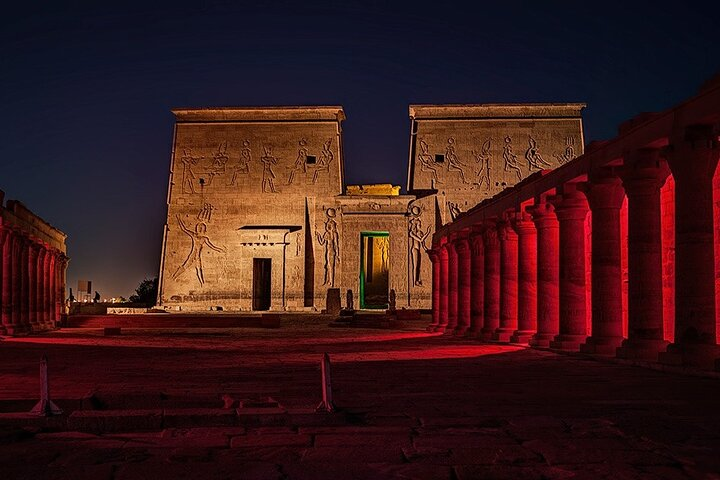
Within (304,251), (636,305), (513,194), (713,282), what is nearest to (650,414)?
(713,282)

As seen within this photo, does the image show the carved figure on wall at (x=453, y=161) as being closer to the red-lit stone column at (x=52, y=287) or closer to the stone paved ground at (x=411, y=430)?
the red-lit stone column at (x=52, y=287)

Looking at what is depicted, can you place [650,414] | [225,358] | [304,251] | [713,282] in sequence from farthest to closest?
[304,251]
[225,358]
[713,282]
[650,414]

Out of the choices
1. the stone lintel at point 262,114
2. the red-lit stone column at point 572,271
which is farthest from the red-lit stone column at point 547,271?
the stone lintel at point 262,114

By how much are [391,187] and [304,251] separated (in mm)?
5958

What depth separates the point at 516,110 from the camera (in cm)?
4156

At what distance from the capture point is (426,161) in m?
41.4

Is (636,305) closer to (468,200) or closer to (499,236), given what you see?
(499,236)

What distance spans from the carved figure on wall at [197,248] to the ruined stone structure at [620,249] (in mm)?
23994

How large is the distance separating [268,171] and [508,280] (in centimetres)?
2601

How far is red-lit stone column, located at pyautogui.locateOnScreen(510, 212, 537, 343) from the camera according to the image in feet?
51.8

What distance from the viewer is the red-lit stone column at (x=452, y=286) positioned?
2230 cm

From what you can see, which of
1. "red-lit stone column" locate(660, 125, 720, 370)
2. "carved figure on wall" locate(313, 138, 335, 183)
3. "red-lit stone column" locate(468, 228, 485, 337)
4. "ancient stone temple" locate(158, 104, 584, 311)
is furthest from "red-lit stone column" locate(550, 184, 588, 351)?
"carved figure on wall" locate(313, 138, 335, 183)

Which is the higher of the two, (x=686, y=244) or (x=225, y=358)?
(x=686, y=244)

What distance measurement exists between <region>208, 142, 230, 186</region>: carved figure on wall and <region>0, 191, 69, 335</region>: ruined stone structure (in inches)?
458
